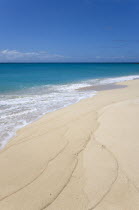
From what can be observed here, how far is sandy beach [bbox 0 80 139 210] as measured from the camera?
2.56 metres

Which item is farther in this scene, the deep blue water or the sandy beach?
the deep blue water

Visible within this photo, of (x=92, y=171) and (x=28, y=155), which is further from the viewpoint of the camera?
(x=28, y=155)

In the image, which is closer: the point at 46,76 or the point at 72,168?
the point at 72,168

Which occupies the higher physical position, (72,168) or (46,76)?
(46,76)

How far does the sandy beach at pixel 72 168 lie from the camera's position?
8.41 ft

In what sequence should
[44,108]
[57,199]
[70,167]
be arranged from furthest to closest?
1. [44,108]
2. [70,167]
3. [57,199]

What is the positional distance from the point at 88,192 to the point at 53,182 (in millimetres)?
729

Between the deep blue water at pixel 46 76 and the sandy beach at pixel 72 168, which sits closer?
the sandy beach at pixel 72 168

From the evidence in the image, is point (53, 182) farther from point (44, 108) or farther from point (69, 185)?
point (44, 108)

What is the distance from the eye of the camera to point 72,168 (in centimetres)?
336

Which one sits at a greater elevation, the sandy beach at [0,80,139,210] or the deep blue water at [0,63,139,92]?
the deep blue water at [0,63,139,92]

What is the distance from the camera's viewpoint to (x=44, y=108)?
877cm

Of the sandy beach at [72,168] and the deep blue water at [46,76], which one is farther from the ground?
the deep blue water at [46,76]

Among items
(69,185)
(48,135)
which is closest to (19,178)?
(69,185)
